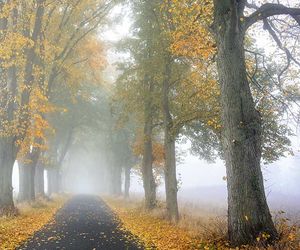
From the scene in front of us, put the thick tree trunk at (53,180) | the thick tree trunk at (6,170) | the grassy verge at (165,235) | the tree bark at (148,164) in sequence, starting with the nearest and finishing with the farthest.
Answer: the grassy verge at (165,235)
the thick tree trunk at (6,170)
the tree bark at (148,164)
the thick tree trunk at (53,180)

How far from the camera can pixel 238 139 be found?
29.0ft

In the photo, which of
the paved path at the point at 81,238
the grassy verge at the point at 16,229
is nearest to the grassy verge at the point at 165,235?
the paved path at the point at 81,238

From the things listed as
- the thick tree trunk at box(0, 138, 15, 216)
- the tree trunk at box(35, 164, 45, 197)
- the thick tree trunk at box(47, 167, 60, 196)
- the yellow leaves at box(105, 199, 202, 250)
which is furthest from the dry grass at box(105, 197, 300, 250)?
the thick tree trunk at box(47, 167, 60, 196)

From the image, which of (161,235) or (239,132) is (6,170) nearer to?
(161,235)

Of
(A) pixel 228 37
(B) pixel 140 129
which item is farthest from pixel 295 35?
(B) pixel 140 129

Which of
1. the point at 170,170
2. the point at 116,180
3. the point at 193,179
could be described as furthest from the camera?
the point at 193,179

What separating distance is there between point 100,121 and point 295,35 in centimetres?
3060

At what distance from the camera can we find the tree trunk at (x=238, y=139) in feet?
27.5

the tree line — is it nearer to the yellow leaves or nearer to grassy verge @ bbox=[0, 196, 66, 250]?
the yellow leaves

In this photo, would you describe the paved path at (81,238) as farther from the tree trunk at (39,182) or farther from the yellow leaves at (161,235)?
the tree trunk at (39,182)

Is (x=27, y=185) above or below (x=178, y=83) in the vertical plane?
below

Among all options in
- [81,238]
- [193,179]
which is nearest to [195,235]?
[81,238]

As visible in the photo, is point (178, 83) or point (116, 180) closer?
point (178, 83)

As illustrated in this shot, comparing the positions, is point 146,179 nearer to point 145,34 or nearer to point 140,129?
point 140,129
